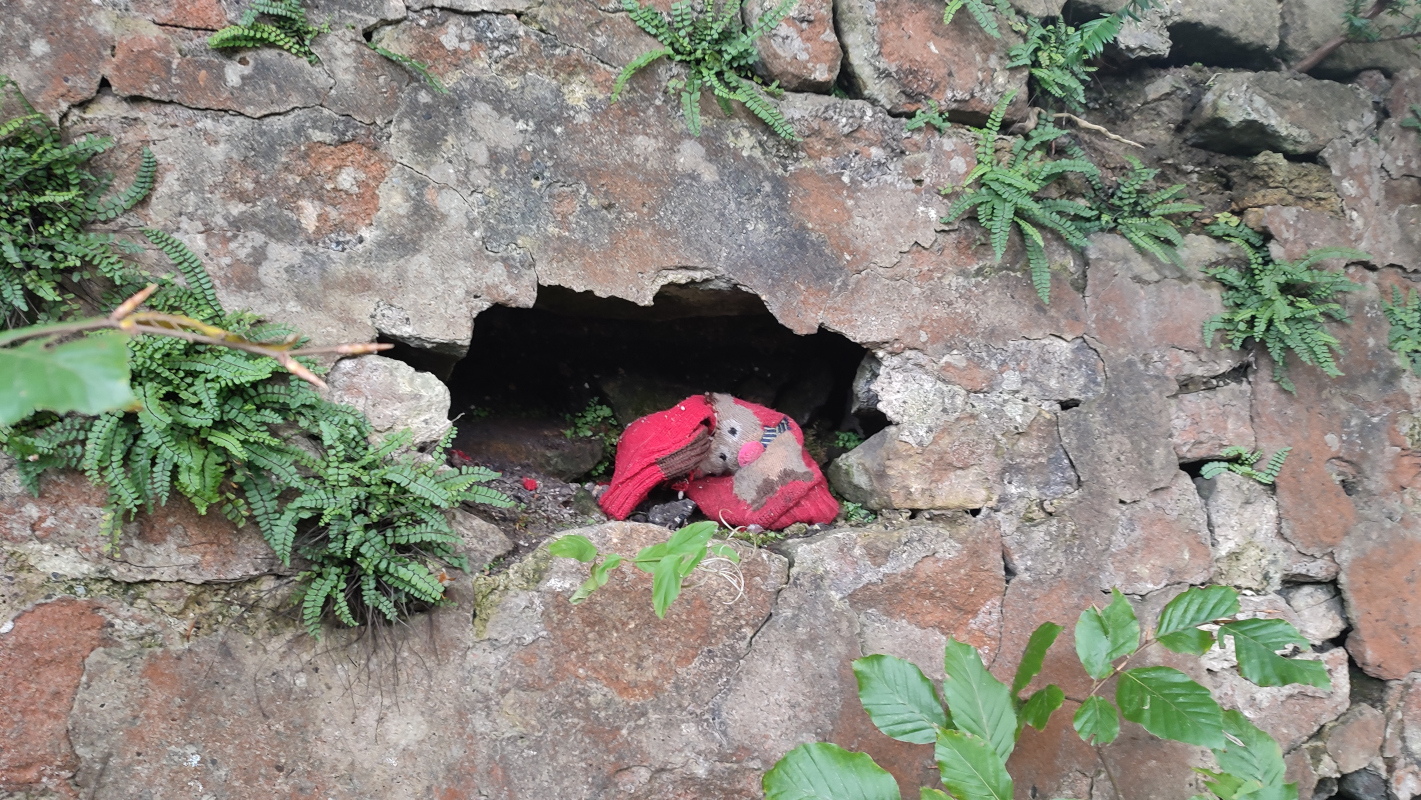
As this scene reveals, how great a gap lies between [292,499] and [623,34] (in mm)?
2218

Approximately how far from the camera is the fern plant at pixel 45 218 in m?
2.56

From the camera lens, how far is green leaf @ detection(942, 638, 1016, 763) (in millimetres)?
2768

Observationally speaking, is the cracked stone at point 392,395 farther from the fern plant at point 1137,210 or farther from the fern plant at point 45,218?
the fern plant at point 1137,210

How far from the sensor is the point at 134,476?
2.60 metres

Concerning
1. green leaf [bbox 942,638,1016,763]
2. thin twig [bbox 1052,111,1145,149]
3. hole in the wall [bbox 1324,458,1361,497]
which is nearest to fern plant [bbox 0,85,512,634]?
green leaf [bbox 942,638,1016,763]

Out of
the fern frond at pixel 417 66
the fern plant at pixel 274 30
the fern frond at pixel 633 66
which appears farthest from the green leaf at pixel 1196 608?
the fern plant at pixel 274 30

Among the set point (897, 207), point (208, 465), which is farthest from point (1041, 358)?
point (208, 465)

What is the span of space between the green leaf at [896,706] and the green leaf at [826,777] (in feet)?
0.95

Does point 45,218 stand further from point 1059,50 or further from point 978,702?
point 1059,50

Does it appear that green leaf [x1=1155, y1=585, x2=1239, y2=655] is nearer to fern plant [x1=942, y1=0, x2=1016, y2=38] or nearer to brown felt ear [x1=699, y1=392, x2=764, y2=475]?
brown felt ear [x1=699, y1=392, x2=764, y2=475]

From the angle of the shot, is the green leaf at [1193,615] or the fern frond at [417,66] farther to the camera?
the fern frond at [417,66]

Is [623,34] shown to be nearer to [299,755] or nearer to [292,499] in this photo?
[292,499]

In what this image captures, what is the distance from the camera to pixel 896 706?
287 cm

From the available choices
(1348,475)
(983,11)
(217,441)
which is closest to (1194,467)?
(1348,475)
